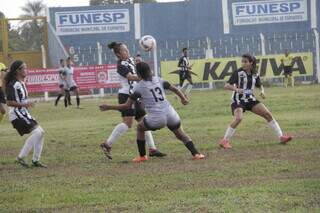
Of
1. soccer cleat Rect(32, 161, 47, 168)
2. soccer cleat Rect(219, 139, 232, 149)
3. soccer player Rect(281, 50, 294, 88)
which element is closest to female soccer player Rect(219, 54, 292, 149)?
soccer cleat Rect(219, 139, 232, 149)

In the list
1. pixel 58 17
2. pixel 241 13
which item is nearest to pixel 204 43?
pixel 241 13

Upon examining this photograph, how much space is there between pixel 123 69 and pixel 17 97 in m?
1.66

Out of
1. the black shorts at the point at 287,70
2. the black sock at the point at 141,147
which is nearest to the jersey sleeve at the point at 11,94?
the black sock at the point at 141,147

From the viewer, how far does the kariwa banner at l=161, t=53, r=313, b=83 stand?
33.9 meters

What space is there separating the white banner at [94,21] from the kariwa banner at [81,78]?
8.82 meters

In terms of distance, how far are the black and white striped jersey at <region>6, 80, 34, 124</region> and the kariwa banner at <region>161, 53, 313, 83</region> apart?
2335 cm

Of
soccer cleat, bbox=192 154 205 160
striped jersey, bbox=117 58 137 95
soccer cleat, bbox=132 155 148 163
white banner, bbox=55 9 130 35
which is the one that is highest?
white banner, bbox=55 9 130 35

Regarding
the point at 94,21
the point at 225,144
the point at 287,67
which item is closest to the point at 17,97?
the point at 225,144

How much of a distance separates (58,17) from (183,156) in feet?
97.9

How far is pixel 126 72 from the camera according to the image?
431 inches

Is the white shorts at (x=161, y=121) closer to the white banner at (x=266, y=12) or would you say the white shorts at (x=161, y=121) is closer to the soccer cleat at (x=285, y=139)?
the soccer cleat at (x=285, y=139)

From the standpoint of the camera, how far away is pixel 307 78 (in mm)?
34781

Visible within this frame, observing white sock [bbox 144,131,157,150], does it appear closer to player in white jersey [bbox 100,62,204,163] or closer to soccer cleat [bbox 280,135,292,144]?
player in white jersey [bbox 100,62,204,163]

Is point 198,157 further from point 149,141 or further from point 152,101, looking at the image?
point 149,141
